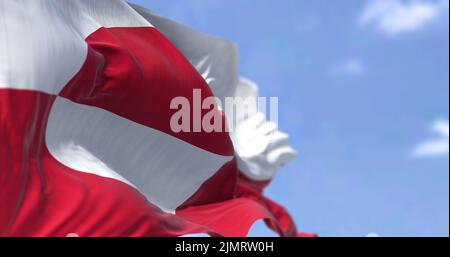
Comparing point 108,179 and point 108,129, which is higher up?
point 108,129

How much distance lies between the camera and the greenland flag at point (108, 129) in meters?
5.29

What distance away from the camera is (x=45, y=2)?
19.1ft

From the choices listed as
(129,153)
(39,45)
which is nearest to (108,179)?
(129,153)

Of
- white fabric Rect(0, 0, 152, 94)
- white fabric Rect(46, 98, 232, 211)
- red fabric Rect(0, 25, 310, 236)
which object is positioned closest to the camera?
red fabric Rect(0, 25, 310, 236)

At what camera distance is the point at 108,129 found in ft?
21.2

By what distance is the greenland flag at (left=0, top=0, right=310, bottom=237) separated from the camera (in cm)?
529

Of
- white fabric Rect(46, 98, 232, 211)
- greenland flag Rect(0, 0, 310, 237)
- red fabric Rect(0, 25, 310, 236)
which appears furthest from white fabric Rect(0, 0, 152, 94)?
white fabric Rect(46, 98, 232, 211)

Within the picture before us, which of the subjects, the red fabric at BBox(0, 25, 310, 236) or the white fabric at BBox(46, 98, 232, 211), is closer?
the red fabric at BBox(0, 25, 310, 236)

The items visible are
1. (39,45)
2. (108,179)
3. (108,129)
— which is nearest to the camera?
(39,45)

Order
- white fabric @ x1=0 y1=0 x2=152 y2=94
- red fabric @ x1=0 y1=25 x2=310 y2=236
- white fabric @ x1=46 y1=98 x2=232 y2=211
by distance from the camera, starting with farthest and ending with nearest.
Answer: white fabric @ x1=46 y1=98 x2=232 y2=211 → white fabric @ x1=0 y1=0 x2=152 y2=94 → red fabric @ x1=0 y1=25 x2=310 y2=236

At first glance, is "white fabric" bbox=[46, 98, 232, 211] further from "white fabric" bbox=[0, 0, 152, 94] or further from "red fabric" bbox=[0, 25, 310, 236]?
"white fabric" bbox=[0, 0, 152, 94]

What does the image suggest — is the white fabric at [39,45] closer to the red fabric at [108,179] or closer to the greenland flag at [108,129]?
the greenland flag at [108,129]

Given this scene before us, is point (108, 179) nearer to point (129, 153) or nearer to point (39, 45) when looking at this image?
point (129, 153)
